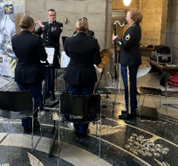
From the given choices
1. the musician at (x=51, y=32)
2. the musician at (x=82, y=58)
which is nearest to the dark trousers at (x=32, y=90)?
the musician at (x=82, y=58)

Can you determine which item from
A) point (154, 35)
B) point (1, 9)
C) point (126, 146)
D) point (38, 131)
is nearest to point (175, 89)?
point (126, 146)

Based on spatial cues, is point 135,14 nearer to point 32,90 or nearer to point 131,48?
point 131,48

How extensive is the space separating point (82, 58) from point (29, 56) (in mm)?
709

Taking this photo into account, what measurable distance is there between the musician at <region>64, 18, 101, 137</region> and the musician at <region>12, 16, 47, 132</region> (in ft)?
1.28

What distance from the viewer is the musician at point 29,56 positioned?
3.49 m

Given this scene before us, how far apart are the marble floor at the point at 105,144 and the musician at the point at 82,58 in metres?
0.51

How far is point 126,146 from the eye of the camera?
3.52 metres

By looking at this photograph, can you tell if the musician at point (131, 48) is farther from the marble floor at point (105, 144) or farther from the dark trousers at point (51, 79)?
the dark trousers at point (51, 79)

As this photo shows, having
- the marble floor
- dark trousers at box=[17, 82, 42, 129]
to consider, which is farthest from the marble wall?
dark trousers at box=[17, 82, 42, 129]

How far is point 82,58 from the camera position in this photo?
11.2 feet

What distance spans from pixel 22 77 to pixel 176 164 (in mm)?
2188

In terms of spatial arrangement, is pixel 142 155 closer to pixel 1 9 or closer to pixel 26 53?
pixel 26 53

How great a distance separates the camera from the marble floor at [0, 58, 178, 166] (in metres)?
3.16

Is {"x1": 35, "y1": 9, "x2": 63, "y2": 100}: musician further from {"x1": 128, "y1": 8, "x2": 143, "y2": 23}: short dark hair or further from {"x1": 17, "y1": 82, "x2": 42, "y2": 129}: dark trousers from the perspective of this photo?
{"x1": 128, "y1": 8, "x2": 143, "y2": 23}: short dark hair
